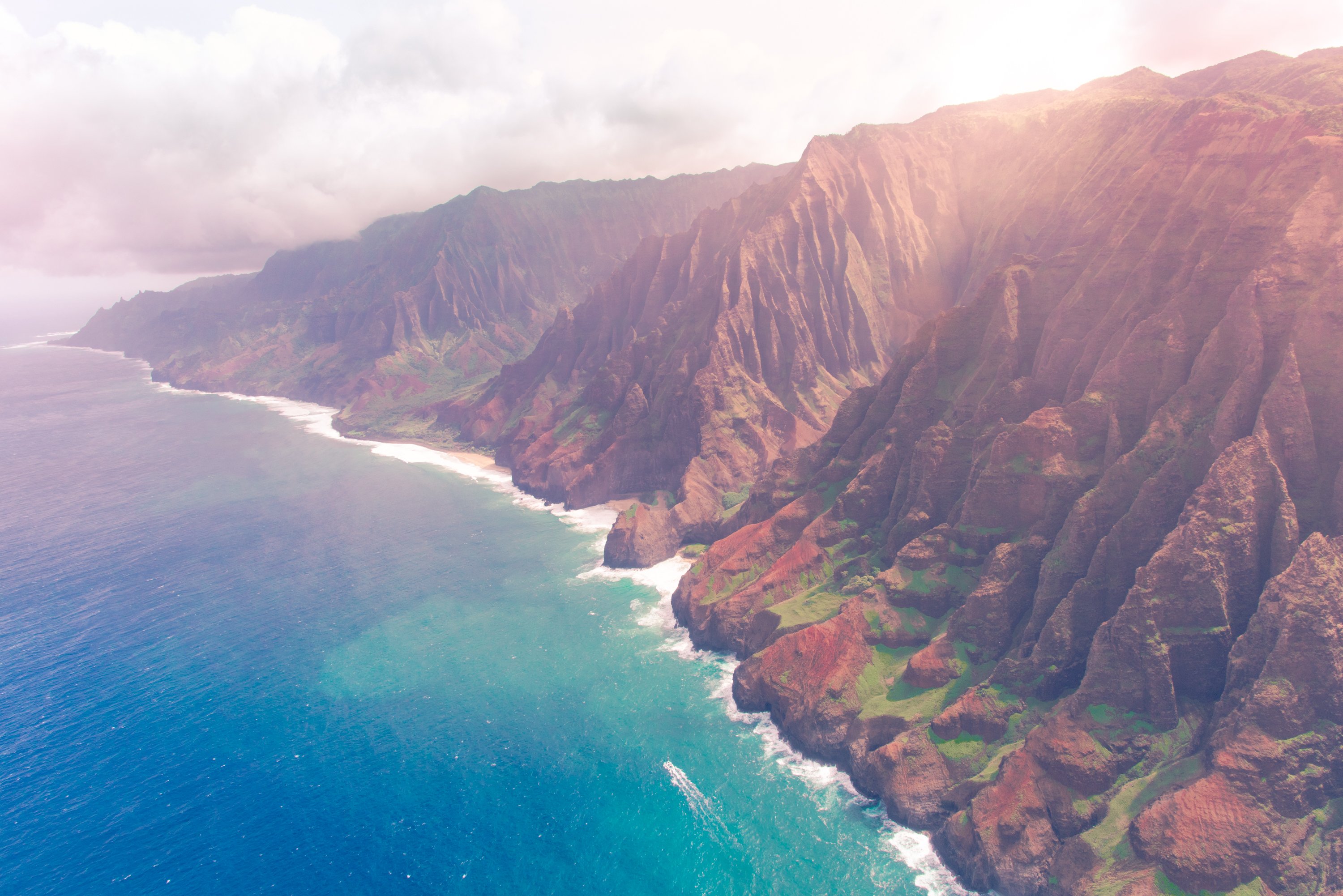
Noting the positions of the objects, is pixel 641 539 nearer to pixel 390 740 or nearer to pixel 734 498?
pixel 734 498

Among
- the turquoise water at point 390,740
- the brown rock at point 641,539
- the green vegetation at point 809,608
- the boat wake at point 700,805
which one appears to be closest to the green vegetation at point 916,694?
the turquoise water at point 390,740

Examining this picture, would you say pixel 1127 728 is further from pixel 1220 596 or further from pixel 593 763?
pixel 593 763

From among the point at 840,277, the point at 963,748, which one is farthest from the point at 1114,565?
the point at 840,277

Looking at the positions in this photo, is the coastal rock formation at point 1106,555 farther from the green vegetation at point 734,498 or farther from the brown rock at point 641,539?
the green vegetation at point 734,498

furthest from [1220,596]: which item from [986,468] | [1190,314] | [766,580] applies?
[766,580]

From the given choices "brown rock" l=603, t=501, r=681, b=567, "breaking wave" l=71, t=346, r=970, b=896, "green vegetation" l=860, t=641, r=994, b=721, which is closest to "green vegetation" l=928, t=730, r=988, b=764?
"green vegetation" l=860, t=641, r=994, b=721
